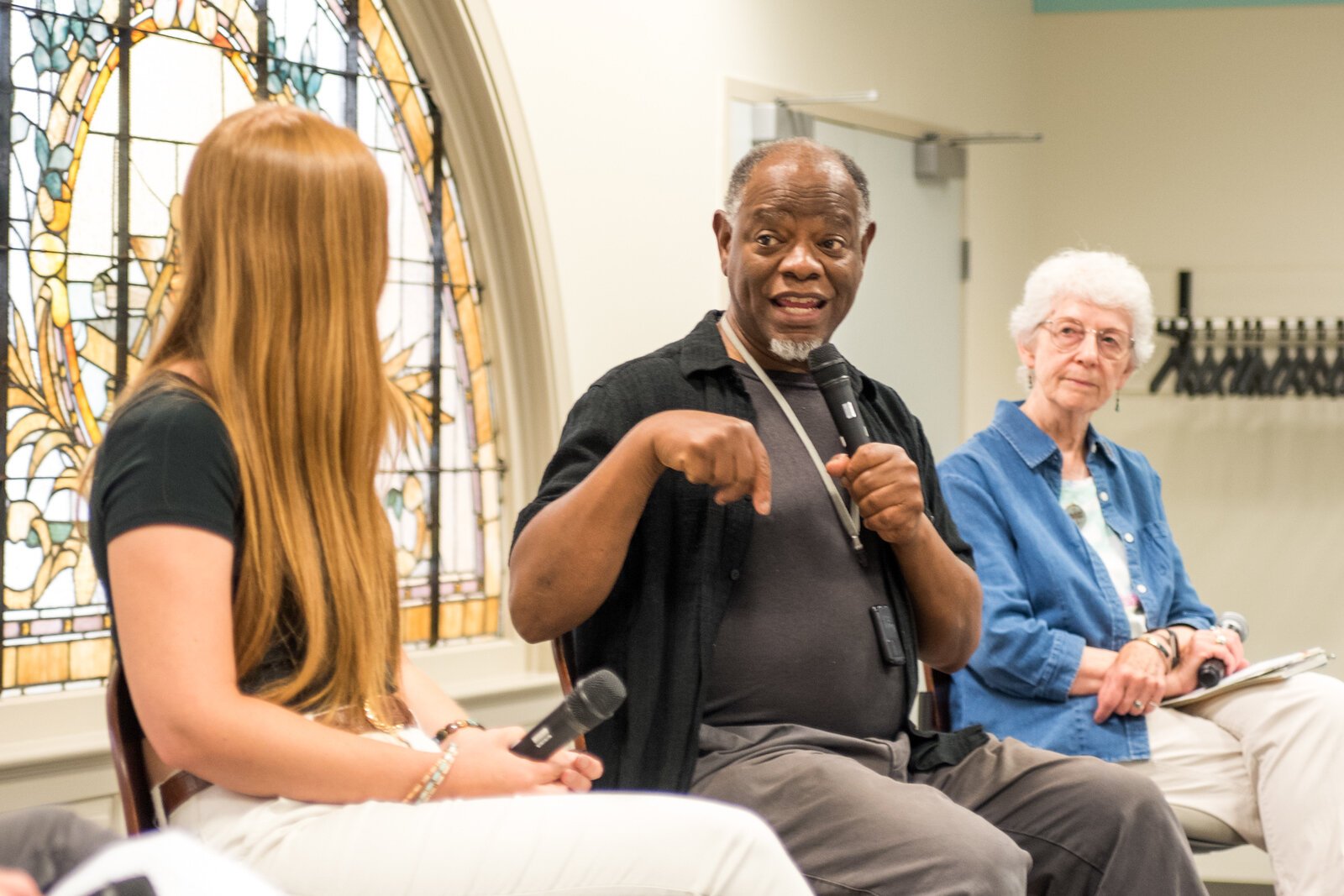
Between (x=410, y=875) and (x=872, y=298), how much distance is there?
139 inches

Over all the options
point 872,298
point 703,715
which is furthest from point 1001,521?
point 872,298

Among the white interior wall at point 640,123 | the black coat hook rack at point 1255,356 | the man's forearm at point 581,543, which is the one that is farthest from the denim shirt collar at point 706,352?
the black coat hook rack at point 1255,356

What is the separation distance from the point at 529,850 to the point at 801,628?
2.46ft

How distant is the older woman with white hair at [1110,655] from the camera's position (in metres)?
2.49

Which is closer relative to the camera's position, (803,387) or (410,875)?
(410,875)

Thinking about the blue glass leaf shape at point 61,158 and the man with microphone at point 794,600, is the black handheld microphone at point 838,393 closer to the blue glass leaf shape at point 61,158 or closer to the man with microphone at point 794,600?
the man with microphone at point 794,600

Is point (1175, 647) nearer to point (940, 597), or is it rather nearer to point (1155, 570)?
point (1155, 570)

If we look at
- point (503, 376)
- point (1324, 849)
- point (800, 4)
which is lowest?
point (1324, 849)

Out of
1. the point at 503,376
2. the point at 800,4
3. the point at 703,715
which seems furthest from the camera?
the point at 800,4

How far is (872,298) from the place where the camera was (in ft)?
15.0

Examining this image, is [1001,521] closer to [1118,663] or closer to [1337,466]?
[1118,663]

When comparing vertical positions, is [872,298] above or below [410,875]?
above

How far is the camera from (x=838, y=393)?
6.52ft

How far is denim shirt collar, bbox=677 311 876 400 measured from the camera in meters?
2.07
